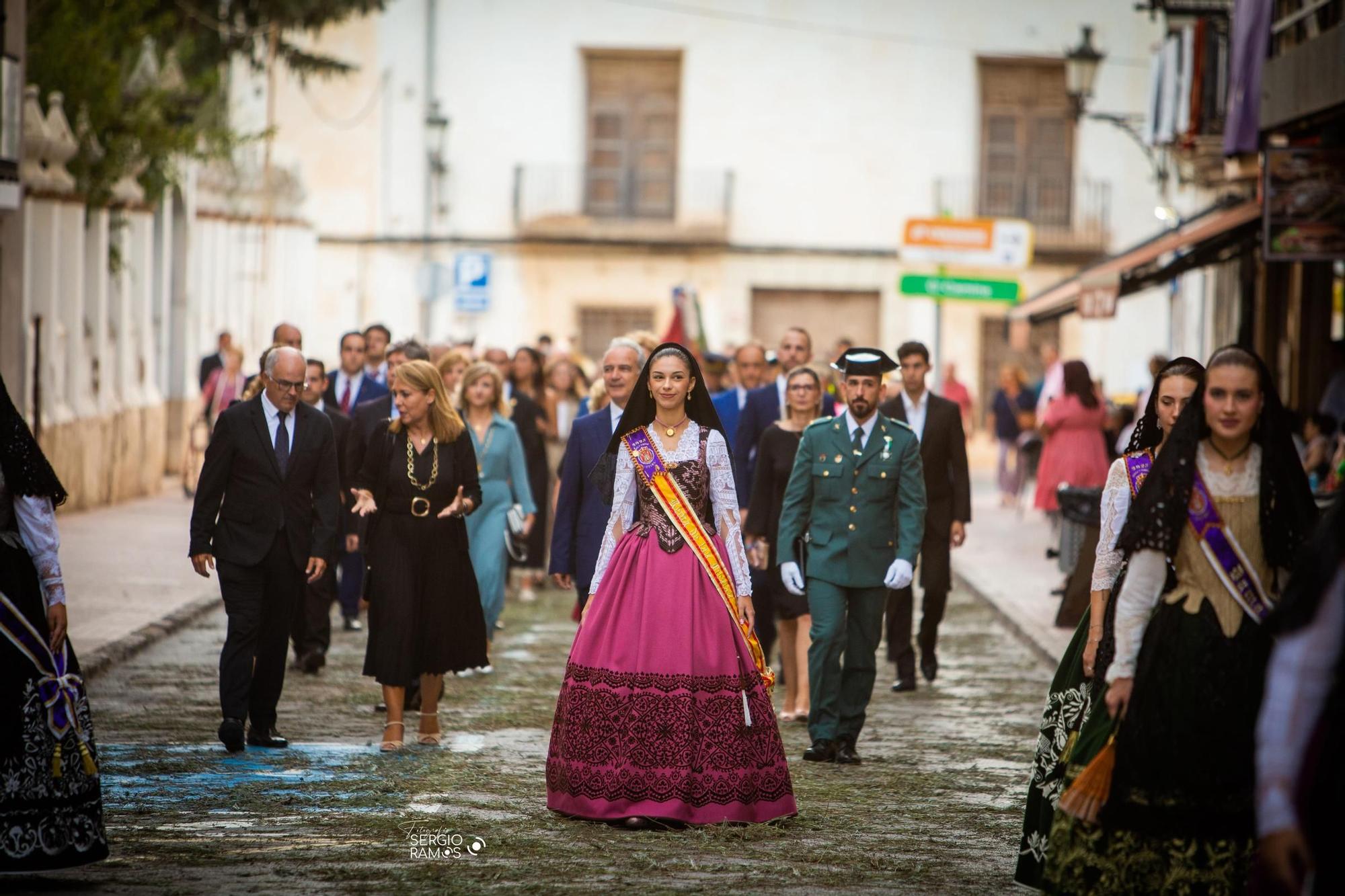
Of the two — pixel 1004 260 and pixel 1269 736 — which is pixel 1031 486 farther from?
pixel 1269 736

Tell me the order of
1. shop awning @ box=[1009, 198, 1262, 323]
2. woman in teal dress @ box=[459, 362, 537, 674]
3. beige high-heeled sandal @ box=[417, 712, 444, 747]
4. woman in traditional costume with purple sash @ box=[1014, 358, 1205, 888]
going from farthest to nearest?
shop awning @ box=[1009, 198, 1262, 323] → woman in teal dress @ box=[459, 362, 537, 674] → beige high-heeled sandal @ box=[417, 712, 444, 747] → woman in traditional costume with purple sash @ box=[1014, 358, 1205, 888]

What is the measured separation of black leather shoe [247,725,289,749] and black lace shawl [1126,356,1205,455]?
4.18 metres

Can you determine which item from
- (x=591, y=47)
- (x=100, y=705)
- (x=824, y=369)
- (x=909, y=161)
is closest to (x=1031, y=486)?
(x=909, y=161)

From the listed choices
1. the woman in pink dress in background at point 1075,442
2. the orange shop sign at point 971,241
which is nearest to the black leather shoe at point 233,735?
the woman in pink dress in background at point 1075,442

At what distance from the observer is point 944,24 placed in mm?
38719

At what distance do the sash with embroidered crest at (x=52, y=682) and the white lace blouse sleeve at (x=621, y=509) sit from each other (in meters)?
2.14

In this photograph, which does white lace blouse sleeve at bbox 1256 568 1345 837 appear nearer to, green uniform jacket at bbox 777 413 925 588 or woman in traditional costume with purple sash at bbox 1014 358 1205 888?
woman in traditional costume with purple sash at bbox 1014 358 1205 888

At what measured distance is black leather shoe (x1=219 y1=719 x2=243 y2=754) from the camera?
8.86 metres

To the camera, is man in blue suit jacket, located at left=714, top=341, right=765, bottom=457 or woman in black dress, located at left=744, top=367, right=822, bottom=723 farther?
man in blue suit jacket, located at left=714, top=341, right=765, bottom=457

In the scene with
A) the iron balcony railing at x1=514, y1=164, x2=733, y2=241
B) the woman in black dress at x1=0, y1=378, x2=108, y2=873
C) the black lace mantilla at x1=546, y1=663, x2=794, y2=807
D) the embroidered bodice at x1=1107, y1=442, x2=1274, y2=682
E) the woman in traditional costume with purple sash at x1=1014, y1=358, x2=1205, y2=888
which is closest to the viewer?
the embroidered bodice at x1=1107, y1=442, x2=1274, y2=682

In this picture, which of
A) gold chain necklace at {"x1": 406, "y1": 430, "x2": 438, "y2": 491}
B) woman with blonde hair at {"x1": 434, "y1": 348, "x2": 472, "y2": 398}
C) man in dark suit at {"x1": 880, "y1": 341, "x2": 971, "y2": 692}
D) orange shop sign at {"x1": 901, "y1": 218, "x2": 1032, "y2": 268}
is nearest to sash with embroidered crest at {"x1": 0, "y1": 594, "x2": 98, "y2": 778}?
gold chain necklace at {"x1": 406, "y1": 430, "x2": 438, "y2": 491}

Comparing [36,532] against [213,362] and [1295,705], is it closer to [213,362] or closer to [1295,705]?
[1295,705]

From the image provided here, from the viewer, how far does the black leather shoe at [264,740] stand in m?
9.11

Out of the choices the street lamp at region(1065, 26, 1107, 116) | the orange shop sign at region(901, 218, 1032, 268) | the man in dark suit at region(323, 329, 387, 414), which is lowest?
the man in dark suit at region(323, 329, 387, 414)
